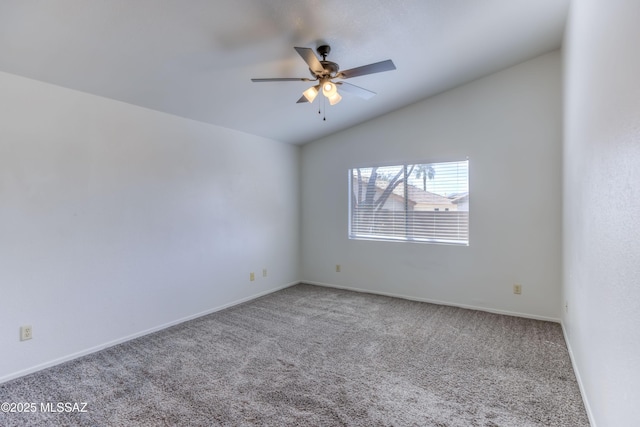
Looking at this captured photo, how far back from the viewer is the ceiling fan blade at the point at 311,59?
207 cm

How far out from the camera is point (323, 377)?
2354 mm

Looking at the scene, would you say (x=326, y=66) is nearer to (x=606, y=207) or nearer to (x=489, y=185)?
(x=606, y=207)

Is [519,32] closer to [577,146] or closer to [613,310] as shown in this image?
[577,146]

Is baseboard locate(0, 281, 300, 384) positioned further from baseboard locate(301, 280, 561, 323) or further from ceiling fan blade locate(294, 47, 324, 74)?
ceiling fan blade locate(294, 47, 324, 74)

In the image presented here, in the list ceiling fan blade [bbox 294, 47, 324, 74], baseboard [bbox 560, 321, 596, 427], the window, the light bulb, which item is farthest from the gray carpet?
ceiling fan blade [bbox 294, 47, 324, 74]

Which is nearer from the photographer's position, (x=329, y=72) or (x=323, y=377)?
(x=323, y=377)

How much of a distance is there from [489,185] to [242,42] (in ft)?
10.2

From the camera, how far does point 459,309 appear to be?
387 centimetres

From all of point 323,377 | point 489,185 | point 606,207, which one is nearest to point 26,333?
point 323,377

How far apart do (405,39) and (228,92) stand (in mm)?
1725

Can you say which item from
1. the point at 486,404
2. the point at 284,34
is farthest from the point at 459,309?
the point at 284,34

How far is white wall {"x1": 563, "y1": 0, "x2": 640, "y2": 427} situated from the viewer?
122 centimetres

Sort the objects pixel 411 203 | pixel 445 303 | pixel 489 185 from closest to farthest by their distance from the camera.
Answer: pixel 489 185
pixel 445 303
pixel 411 203

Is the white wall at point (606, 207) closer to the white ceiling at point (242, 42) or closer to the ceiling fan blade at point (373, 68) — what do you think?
the white ceiling at point (242, 42)
